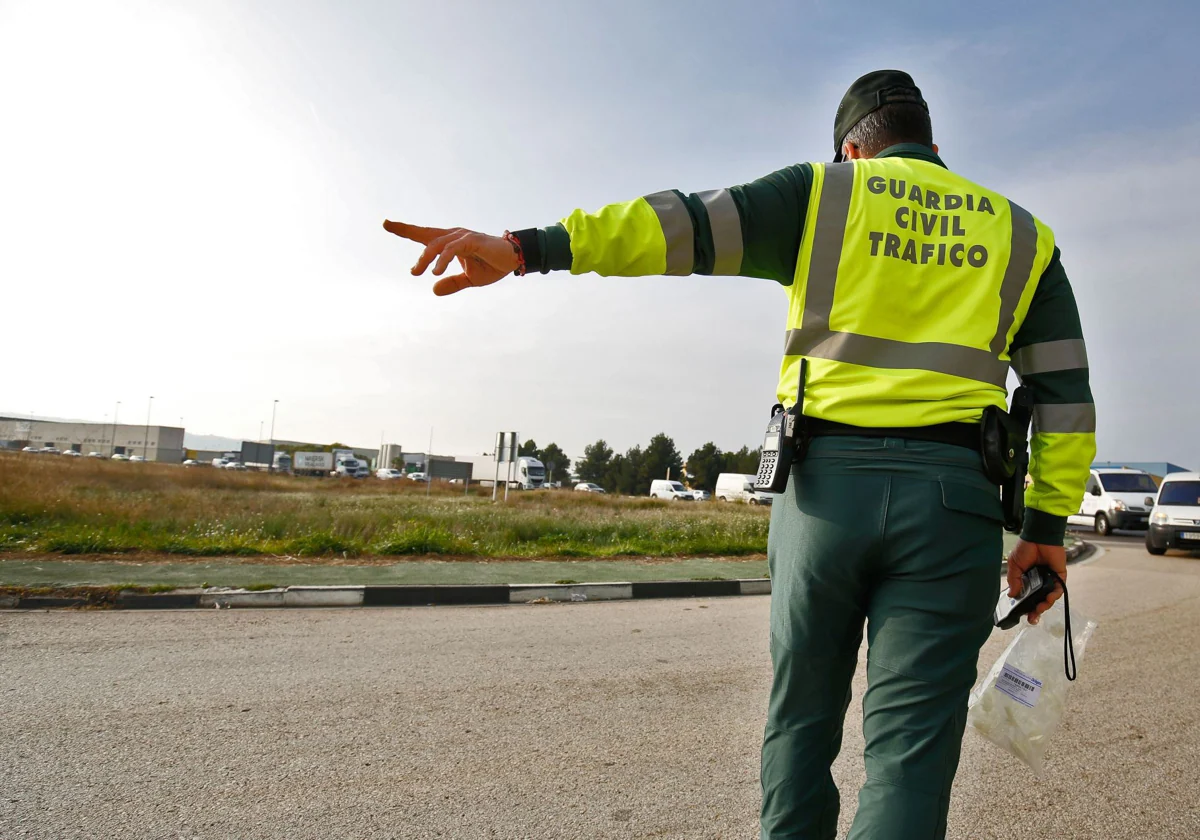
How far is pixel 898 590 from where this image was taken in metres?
1.52

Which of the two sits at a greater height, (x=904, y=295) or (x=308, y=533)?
(x=904, y=295)

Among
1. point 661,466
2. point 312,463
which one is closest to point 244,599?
point 312,463

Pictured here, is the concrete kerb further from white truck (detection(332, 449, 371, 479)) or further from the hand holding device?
white truck (detection(332, 449, 371, 479))

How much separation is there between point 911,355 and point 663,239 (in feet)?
1.94

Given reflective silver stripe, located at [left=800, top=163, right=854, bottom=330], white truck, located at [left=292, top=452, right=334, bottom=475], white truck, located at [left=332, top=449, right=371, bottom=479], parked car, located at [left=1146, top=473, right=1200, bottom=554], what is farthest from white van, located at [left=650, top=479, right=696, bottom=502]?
reflective silver stripe, located at [left=800, top=163, right=854, bottom=330]

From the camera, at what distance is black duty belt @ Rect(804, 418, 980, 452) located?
5.08ft

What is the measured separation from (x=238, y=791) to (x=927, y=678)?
242 centimetres

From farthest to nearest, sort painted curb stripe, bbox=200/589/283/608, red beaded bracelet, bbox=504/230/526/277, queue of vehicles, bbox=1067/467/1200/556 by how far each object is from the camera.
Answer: queue of vehicles, bbox=1067/467/1200/556, painted curb stripe, bbox=200/589/283/608, red beaded bracelet, bbox=504/230/526/277

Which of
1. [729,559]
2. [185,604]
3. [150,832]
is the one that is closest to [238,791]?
[150,832]

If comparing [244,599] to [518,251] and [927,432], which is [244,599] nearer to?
[518,251]

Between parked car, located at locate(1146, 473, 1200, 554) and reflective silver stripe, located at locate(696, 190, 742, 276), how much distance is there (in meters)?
16.8

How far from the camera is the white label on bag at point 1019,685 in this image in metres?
1.98

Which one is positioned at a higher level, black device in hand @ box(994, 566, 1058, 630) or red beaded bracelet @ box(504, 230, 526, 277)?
red beaded bracelet @ box(504, 230, 526, 277)

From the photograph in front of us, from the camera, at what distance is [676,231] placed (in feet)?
5.44
